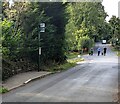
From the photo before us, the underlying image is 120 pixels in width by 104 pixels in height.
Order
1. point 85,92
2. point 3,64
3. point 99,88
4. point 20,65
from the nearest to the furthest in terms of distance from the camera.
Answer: point 85,92 < point 99,88 < point 3,64 < point 20,65

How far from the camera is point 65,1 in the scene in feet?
121

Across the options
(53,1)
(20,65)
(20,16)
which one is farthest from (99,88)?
(53,1)

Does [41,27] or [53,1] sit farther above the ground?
[53,1]

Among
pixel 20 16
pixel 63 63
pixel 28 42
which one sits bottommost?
pixel 63 63

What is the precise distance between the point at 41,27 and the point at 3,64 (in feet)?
29.6

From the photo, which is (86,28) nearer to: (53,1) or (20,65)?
(53,1)

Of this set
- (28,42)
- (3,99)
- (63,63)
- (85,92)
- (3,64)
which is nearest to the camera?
(3,99)

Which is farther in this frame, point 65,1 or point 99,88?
point 65,1

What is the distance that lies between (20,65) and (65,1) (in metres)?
11.6

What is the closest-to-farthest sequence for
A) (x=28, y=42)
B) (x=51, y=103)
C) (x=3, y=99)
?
(x=51, y=103)
(x=3, y=99)
(x=28, y=42)

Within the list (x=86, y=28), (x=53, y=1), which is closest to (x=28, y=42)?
(x=53, y=1)

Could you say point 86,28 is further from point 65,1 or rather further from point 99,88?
point 99,88

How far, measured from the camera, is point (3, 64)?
23.0m

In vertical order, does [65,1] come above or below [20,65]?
above
